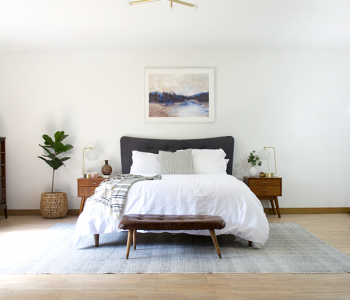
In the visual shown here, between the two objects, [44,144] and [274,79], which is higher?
[274,79]

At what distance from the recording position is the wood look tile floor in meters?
2.07

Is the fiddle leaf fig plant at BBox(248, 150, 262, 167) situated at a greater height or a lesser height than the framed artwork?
lesser

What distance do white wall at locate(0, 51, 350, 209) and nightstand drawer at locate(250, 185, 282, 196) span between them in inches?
19.6

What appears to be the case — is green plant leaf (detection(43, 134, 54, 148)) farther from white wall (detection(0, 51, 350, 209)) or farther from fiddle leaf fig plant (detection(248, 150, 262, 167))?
fiddle leaf fig plant (detection(248, 150, 262, 167))

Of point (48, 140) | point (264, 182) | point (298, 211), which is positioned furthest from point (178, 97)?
point (298, 211)

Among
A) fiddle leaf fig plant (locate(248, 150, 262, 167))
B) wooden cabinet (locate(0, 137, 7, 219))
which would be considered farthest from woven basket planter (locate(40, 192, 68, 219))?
fiddle leaf fig plant (locate(248, 150, 262, 167))

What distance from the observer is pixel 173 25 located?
→ 13.0 feet

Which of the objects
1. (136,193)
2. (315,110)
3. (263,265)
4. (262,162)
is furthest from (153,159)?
(315,110)

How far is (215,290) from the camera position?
84.4 inches

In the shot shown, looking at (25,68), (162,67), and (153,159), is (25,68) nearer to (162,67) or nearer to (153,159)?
(162,67)

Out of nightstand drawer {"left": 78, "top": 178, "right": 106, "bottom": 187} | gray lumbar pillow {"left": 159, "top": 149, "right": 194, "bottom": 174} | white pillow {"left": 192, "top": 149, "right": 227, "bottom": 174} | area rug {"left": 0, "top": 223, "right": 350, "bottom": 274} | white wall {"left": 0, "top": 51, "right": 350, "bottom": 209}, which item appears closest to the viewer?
area rug {"left": 0, "top": 223, "right": 350, "bottom": 274}

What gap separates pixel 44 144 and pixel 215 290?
12.4 ft

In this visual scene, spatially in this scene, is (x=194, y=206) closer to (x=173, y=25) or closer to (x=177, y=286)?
(x=177, y=286)

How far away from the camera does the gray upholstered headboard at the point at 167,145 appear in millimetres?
4805
